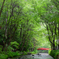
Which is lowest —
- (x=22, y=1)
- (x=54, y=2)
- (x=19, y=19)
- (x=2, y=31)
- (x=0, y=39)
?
(x=0, y=39)

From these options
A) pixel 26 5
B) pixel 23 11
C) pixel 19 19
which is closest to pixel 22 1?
pixel 26 5

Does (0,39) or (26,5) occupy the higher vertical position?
(26,5)

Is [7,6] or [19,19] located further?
[19,19]

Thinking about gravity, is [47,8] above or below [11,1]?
below

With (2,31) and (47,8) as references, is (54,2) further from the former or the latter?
(2,31)

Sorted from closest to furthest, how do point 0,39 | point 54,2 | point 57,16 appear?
point 57,16, point 54,2, point 0,39

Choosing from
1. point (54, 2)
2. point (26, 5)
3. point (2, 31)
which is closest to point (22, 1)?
point (26, 5)

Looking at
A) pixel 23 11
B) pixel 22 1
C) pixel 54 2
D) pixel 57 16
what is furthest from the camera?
pixel 23 11

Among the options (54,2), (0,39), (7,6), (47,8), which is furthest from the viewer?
(0,39)

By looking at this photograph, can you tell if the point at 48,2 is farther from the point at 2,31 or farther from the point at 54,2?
the point at 2,31

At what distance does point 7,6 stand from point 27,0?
2845mm

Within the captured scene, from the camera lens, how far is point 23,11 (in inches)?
537

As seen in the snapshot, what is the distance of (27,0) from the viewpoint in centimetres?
1238

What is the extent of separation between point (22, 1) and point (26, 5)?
729 mm
